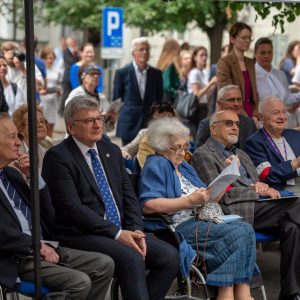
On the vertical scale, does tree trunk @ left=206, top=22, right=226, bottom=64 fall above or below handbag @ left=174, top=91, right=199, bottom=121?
above

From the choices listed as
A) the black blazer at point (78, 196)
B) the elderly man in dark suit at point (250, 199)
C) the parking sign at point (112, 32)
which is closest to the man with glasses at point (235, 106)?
the elderly man in dark suit at point (250, 199)

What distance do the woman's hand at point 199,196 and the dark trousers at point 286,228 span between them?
984mm

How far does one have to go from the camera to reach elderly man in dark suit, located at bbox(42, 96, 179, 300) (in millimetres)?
7453

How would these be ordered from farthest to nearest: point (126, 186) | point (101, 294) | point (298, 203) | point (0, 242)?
1. point (298, 203)
2. point (126, 186)
3. point (101, 294)
4. point (0, 242)

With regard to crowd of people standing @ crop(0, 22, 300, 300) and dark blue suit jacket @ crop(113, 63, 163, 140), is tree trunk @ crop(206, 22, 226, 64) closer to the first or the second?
dark blue suit jacket @ crop(113, 63, 163, 140)

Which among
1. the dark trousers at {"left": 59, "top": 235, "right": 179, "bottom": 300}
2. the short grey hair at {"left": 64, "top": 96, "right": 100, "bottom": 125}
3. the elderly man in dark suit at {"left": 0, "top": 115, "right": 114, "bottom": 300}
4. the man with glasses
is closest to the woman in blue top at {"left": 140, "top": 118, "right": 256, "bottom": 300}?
the dark trousers at {"left": 59, "top": 235, "right": 179, "bottom": 300}

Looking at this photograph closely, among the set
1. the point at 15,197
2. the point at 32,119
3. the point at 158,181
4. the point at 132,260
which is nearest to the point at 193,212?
the point at 158,181

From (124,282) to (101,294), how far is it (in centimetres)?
20

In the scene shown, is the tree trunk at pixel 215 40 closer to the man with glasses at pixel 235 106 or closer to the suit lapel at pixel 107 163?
the man with glasses at pixel 235 106

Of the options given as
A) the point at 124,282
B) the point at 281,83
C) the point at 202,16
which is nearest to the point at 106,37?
the point at 202,16

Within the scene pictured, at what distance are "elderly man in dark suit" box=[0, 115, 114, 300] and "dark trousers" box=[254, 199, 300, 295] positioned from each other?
1.77m

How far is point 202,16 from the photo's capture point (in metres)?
22.3

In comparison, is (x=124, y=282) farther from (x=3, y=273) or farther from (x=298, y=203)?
(x=298, y=203)

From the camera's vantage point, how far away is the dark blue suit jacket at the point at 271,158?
29.8ft
